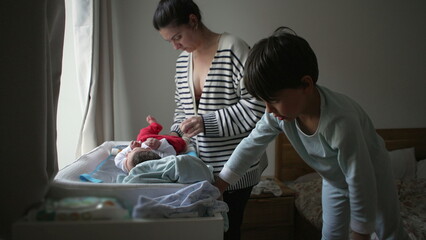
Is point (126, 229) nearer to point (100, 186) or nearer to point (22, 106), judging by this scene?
point (100, 186)

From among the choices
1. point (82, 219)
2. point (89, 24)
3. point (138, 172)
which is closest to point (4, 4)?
point (82, 219)

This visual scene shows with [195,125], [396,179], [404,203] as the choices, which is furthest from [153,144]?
[396,179]

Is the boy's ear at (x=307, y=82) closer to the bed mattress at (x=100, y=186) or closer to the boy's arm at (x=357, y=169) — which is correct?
the boy's arm at (x=357, y=169)

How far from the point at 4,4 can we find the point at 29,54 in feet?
0.29

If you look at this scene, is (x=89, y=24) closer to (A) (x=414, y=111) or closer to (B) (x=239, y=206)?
(B) (x=239, y=206)

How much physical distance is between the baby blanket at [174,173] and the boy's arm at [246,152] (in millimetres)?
108

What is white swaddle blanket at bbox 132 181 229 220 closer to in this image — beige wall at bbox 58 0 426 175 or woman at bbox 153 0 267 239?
woman at bbox 153 0 267 239

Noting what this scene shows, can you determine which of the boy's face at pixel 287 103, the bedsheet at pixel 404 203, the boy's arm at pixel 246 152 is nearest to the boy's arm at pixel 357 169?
the boy's face at pixel 287 103

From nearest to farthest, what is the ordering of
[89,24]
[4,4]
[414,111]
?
[4,4]
[89,24]
[414,111]

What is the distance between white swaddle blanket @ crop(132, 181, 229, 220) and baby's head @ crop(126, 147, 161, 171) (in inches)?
12.5

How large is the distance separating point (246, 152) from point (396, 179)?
6.03 ft

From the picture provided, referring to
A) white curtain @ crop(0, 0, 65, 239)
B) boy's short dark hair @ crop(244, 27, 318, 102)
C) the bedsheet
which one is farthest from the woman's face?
the bedsheet

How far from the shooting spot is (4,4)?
52cm

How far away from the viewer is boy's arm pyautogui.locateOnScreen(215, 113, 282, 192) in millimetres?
941
